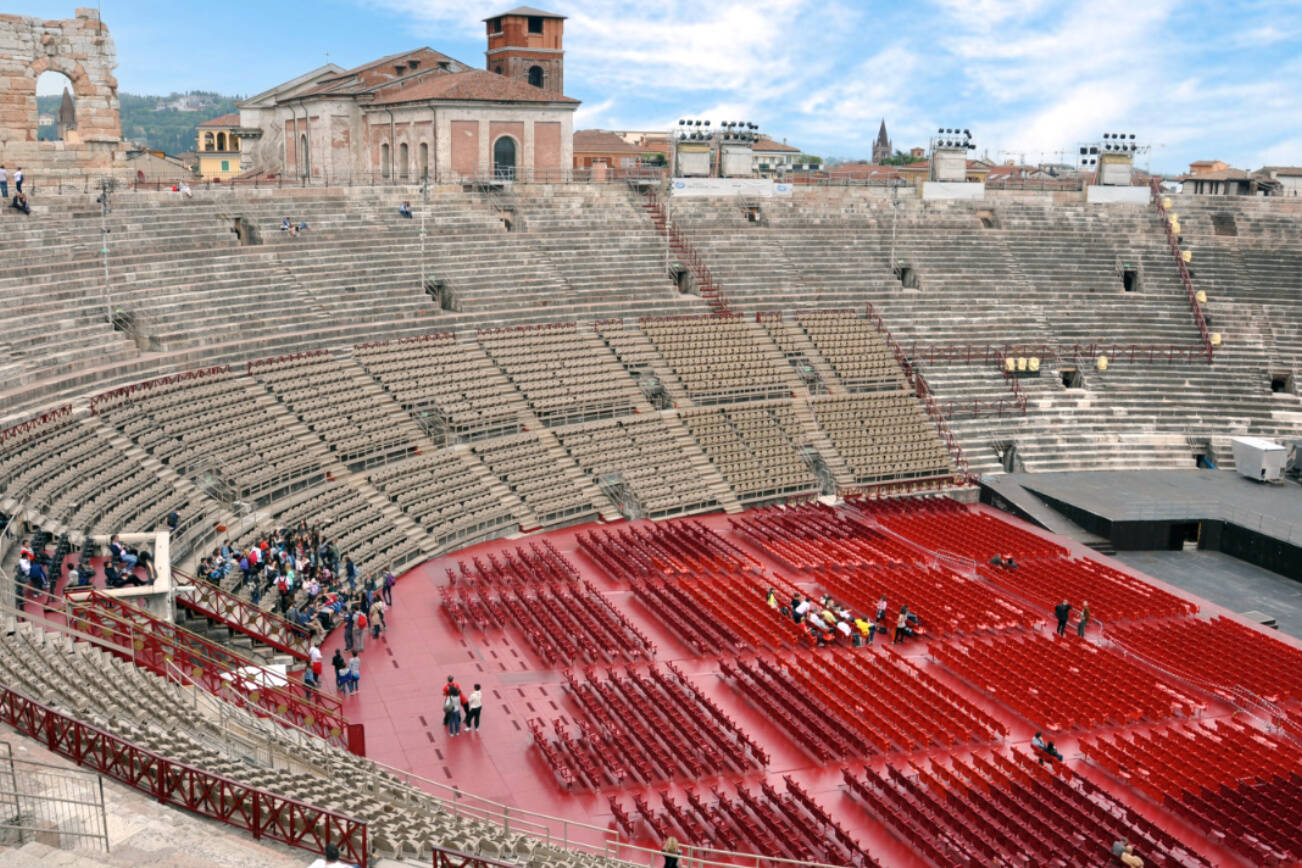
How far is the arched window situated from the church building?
47mm

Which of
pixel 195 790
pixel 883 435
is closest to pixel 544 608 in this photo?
pixel 195 790

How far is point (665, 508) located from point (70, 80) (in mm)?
26058

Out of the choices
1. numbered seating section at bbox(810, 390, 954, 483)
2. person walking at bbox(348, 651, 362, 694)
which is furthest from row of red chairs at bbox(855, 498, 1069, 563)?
person walking at bbox(348, 651, 362, 694)

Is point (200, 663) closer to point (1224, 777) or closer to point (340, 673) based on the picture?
point (340, 673)

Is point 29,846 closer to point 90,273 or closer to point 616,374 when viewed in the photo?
point 90,273

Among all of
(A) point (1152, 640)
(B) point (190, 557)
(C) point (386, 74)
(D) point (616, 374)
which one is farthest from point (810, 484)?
(C) point (386, 74)

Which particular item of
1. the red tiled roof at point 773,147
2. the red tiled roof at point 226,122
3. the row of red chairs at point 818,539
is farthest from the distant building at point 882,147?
the row of red chairs at point 818,539

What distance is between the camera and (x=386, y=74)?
207 feet

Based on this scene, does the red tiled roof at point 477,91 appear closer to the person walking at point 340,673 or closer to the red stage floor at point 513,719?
the red stage floor at point 513,719

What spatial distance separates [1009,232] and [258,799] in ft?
159

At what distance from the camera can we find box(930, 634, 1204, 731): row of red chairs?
→ 2423 centimetres

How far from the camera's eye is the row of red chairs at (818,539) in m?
33.2

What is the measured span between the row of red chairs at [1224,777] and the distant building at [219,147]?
287 ft

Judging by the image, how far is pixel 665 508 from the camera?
37125 millimetres
